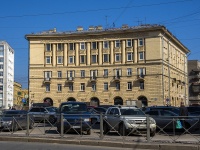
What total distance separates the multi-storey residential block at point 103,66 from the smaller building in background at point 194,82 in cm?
3059

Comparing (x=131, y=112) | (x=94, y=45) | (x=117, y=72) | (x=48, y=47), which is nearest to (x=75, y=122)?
(x=131, y=112)

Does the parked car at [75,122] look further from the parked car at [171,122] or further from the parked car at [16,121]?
the parked car at [171,122]

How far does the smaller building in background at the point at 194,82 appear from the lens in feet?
380

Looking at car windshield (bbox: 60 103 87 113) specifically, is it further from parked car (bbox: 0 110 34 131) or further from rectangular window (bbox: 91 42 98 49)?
rectangular window (bbox: 91 42 98 49)

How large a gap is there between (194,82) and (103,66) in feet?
157

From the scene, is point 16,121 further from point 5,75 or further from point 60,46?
point 5,75

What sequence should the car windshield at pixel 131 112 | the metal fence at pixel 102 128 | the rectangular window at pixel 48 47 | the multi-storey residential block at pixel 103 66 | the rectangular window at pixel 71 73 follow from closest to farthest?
the metal fence at pixel 102 128 → the car windshield at pixel 131 112 → the multi-storey residential block at pixel 103 66 → the rectangular window at pixel 71 73 → the rectangular window at pixel 48 47

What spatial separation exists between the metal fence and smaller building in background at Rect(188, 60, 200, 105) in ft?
333

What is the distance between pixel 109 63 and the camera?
268 feet

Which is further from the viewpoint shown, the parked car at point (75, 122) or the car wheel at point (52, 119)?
the car wheel at point (52, 119)

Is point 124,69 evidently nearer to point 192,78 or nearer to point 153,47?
point 153,47

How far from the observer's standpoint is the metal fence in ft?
49.8

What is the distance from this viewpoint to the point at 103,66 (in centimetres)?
8206

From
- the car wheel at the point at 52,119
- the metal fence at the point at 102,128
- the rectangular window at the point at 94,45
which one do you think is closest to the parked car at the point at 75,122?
the metal fence at the point at 102,128
